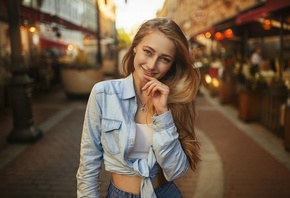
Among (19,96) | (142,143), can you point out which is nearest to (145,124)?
(142,143)

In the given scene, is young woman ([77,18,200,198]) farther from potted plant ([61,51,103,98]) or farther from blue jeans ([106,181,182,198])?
potted plant ([61,51,103,98])

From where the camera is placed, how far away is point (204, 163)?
5.08m

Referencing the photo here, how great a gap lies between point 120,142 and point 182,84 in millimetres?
488

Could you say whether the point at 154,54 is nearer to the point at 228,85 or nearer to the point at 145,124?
the point at 145,124

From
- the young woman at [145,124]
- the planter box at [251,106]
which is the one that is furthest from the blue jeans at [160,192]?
the planter box at [251,106]

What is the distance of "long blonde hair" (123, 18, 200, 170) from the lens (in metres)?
1.69

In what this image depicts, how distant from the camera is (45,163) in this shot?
16.6ft

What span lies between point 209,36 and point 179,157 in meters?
15.8

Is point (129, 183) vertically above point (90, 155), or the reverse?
point (90, 155)

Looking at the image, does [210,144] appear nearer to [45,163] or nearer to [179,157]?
[45,163]

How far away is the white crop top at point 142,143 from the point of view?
171cm

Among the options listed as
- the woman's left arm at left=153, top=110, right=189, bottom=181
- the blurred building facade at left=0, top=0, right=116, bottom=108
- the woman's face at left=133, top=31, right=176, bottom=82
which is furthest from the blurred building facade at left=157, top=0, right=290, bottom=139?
the blurred building facade at left=0, top=0, right=116, bottom=108

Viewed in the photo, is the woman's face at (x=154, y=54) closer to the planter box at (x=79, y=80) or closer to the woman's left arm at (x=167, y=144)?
the woman's left arm at (x=167, y=144)

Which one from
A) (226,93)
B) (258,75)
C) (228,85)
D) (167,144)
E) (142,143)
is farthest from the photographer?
(226,93)
